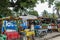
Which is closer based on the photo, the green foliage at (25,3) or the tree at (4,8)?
the tree at (4,8)

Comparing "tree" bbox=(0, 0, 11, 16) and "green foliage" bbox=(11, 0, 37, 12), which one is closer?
"tree" bbox=(0, 0, 11, 16)

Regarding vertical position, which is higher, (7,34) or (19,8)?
(19,8)

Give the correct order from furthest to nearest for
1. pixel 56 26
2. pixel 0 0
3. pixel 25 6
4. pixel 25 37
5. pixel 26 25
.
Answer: pixel 56 26, pixel 26 25, pixel 25 6, pixel 0 0, pixel 25 37

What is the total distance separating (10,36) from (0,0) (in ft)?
16.4

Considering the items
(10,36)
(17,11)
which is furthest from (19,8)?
(10,36)

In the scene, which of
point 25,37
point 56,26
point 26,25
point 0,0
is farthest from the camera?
point 56,26

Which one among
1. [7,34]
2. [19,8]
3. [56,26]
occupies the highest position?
[19,8]

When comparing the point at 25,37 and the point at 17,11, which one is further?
the point at 17,11

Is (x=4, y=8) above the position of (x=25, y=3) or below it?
below

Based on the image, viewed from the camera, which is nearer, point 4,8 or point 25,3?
point 4,8

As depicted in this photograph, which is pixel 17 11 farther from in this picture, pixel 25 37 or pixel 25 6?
pixel 25 37

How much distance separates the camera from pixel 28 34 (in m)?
12.4

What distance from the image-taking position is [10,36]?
10.9 metres

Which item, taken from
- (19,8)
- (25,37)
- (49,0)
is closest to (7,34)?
(25,37)
